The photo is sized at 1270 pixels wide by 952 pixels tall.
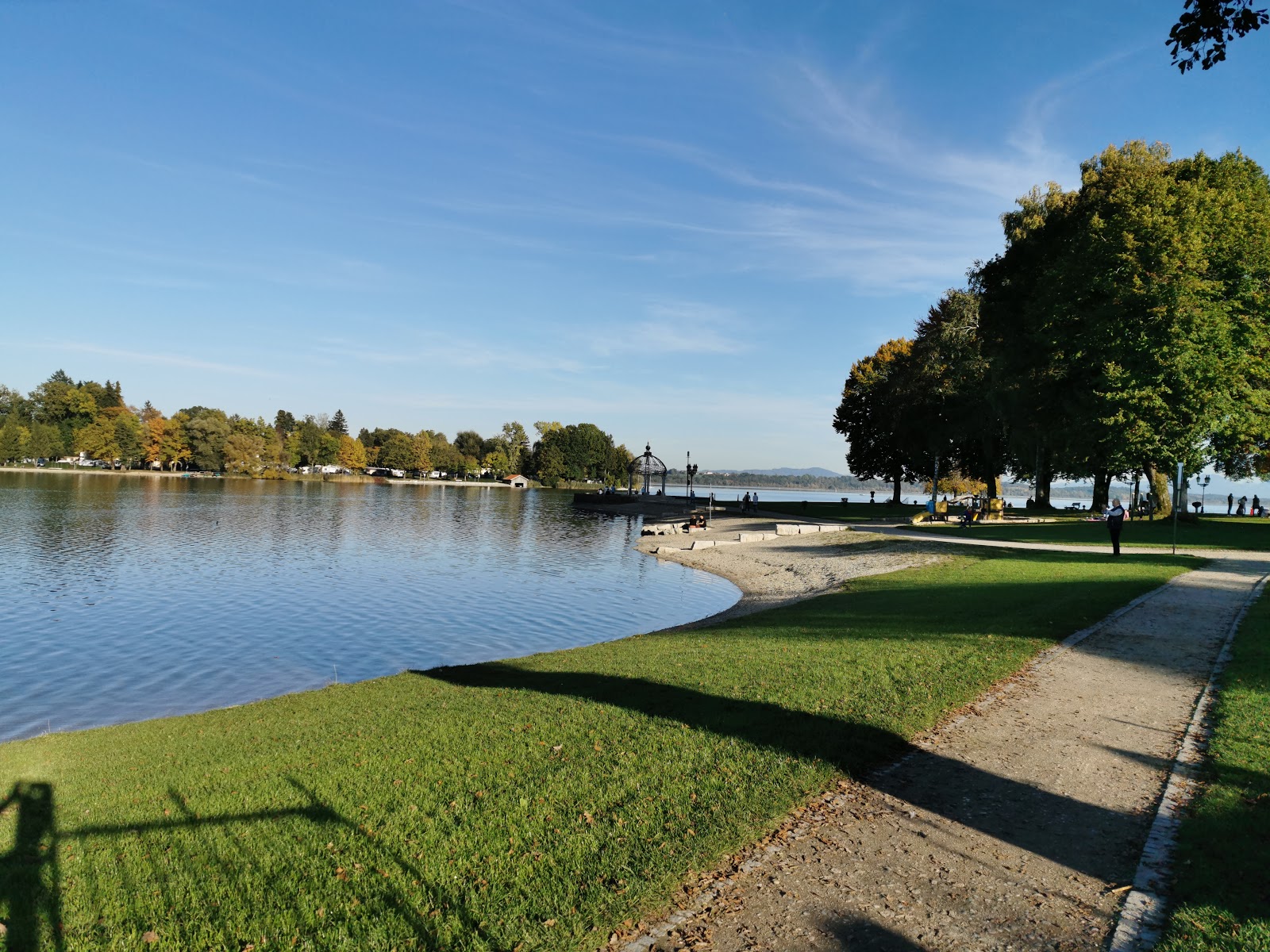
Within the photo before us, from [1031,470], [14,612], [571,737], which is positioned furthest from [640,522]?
[571,737]

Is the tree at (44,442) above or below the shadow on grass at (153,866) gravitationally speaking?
above

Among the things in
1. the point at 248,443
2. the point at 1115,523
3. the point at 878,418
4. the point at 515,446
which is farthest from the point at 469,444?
the point at 1115,523

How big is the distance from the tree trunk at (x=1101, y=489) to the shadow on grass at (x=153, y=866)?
154 ft

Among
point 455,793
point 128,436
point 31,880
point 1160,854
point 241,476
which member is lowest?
point 31,880

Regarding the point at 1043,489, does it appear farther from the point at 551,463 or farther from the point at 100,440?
the point at 100,440

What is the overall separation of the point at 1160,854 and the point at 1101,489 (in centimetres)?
5149

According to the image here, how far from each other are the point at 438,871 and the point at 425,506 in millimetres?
73774

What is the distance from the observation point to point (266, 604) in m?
21.1

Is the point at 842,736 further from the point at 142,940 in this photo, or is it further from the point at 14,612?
the point at 14,612

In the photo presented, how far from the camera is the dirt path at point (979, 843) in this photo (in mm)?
4043

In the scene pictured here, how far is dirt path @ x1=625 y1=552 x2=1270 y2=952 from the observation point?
4.04m

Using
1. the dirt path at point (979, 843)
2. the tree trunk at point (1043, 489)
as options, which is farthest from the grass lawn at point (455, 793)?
the tree trunk at point (1043, 489)

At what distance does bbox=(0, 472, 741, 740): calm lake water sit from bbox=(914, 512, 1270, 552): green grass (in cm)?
1295

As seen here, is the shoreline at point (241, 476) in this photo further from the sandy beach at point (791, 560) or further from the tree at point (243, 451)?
the sandy beach at point (791, 560)
